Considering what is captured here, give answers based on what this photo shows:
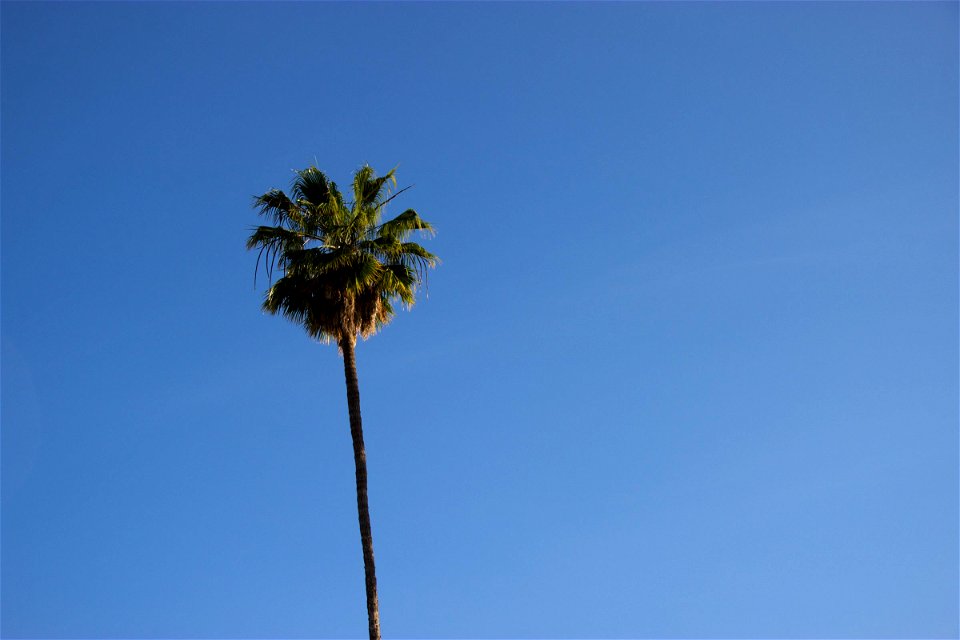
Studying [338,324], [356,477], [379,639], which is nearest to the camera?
[379,639]

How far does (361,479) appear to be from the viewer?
108ft

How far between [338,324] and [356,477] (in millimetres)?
5422

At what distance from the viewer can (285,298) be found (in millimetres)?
35875

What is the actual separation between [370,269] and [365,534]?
8.97 meters

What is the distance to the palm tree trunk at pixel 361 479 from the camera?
31.1 meters

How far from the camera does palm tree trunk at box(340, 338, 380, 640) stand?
3109cm

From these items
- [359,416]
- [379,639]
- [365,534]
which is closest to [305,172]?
[359,416]

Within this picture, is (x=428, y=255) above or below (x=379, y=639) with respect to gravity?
above

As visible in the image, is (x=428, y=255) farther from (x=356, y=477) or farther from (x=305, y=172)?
(x=356, y=477)

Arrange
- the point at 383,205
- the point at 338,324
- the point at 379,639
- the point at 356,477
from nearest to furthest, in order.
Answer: the point at 379,639 < the point at 356,477 < the point at 338,324 < the point at 383,205

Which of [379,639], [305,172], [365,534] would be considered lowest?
[379,639]

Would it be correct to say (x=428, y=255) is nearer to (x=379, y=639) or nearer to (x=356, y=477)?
(x=356, y=477)

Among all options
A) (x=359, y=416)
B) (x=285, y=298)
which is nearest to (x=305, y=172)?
(x=285, y=298)

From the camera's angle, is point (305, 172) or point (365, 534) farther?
point (305, 172)
